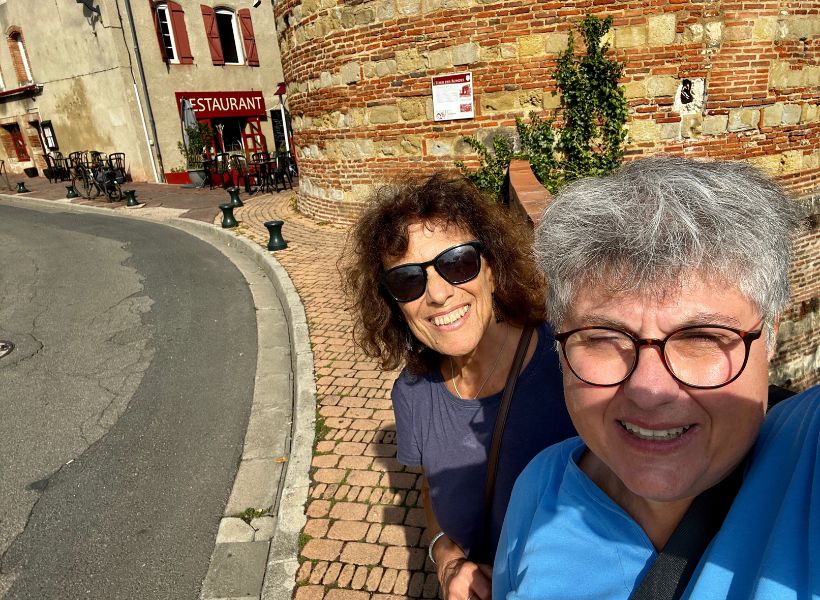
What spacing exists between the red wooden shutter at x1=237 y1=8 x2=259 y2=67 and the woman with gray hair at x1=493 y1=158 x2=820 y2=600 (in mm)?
23399

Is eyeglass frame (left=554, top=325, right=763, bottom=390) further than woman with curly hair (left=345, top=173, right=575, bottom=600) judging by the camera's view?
No

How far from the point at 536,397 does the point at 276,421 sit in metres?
3.06

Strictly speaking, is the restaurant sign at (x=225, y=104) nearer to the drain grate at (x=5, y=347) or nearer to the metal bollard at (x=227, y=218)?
the metal bollard at (x=227, y=218)

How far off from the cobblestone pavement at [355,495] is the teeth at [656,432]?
6.49 ft

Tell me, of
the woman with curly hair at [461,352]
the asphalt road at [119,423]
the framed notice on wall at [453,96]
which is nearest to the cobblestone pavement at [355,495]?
the asphalt road at [119,423]

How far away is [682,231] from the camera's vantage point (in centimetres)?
91

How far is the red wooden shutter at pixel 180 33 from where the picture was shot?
18.4 meters

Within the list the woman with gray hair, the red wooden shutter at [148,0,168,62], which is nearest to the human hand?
the woman with gray hair

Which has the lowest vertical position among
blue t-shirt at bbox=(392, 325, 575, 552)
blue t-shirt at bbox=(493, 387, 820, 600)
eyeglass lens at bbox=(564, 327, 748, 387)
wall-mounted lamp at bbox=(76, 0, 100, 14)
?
blue t-shirt at bbox=(392, 325, 575, 552)

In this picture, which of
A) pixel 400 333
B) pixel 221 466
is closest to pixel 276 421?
pixel 221 466

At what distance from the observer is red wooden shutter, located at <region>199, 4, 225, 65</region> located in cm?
1922

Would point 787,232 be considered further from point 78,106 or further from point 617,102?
point 78,106

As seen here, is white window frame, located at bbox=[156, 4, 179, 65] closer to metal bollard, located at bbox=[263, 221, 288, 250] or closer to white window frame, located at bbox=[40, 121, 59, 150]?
white window frame, located at bbox=[40, 121, 59, 150]

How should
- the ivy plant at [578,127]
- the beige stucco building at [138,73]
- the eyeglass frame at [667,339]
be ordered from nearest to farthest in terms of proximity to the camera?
the eyeglass frame at [667,339] < the ivy plant at [578,127] < the beige stucco building at [138,73]
